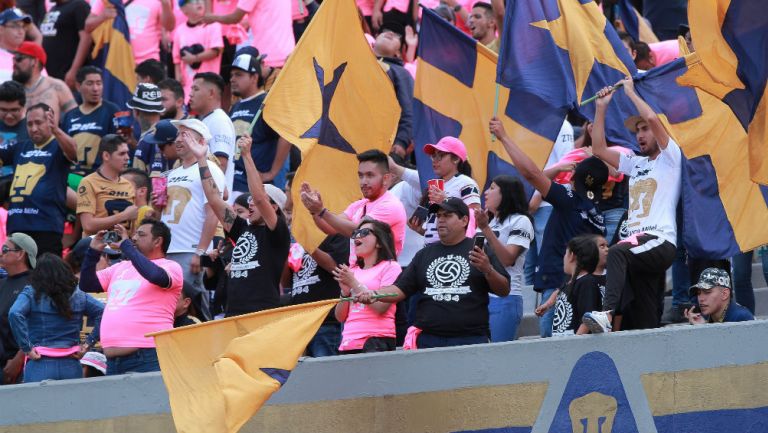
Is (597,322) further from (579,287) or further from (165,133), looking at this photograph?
(165,133)

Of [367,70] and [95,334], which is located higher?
[367,70]

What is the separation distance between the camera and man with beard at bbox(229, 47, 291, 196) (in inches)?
553

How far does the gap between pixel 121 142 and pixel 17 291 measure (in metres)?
1.89

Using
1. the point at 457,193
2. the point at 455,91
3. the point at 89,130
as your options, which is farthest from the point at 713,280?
the point at 89,130

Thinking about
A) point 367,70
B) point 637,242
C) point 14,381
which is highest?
point 367,70

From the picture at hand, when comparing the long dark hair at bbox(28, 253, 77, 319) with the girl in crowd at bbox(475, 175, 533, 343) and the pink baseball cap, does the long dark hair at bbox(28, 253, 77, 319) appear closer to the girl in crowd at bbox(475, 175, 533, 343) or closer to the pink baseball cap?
the pink baseball cap

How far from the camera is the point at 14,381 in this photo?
38.3ft

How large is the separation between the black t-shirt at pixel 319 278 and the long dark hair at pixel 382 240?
2.65ft

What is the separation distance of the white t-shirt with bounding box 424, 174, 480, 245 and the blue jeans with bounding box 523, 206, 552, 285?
1371mm

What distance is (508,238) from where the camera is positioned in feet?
35.5

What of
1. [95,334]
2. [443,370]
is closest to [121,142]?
[95,334]

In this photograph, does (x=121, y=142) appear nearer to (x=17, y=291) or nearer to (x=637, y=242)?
(x=17, y=291)

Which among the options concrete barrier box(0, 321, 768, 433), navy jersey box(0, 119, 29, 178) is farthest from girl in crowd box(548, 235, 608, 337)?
navy jersey box(0, 119, 29, 178)

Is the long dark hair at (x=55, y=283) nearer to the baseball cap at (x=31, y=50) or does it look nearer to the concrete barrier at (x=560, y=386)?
the concrete barrier at (x=560, y=386)
